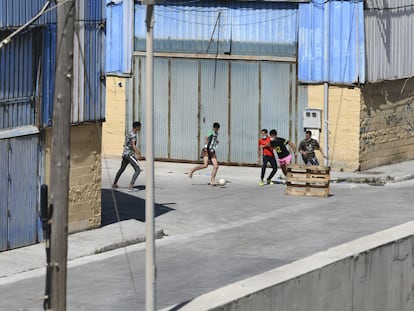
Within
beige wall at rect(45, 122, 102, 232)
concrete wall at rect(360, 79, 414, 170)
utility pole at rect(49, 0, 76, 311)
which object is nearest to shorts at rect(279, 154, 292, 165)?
concrete wall at rect(360, 79, 414, 170)

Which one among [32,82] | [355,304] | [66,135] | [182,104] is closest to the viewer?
[66,135]

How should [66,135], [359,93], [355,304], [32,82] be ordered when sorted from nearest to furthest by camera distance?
[66,135] → [355,304] → [32,82] → [359,93]

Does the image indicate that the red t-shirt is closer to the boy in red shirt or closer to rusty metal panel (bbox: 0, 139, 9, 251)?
the boy in red shirt

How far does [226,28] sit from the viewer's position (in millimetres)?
32656

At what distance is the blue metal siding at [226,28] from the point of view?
32156mm

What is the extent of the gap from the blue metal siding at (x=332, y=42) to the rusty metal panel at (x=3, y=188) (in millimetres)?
13231

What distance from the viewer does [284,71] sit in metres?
32.2

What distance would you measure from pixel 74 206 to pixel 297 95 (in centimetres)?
1139

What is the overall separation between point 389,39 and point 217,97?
4.99 m

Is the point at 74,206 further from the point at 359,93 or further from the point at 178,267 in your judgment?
the point at 359,93

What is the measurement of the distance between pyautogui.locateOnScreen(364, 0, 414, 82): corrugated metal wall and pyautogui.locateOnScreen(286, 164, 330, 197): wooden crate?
502 centimetres

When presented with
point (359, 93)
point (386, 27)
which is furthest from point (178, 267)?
point (386, 27)

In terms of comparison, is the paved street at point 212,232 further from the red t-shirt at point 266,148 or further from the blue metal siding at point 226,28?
the blue metal siding at point 226,28

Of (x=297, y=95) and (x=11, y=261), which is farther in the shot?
(x=297, y=95)
